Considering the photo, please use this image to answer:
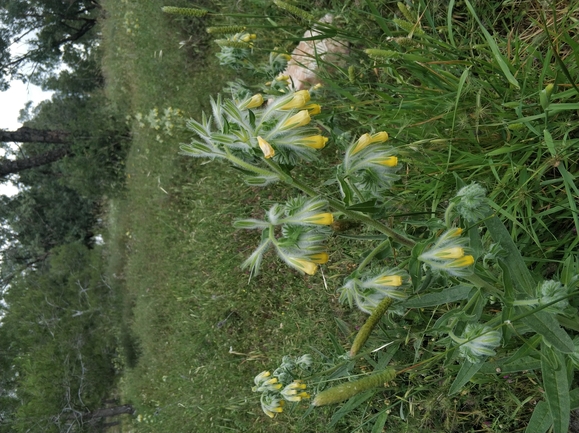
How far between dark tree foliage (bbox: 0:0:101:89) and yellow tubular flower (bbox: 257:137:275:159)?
13.1 meters

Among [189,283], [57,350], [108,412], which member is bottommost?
[108,412]

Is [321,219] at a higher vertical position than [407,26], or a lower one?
lower

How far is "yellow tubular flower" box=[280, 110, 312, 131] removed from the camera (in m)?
1.29

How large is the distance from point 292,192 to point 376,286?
2.48 meters

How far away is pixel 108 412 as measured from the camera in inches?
401

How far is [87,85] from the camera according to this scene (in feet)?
47.6

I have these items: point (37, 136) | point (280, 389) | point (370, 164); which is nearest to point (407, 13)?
point (370, 164)

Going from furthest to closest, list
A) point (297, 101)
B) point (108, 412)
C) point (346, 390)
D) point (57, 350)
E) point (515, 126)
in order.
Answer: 1. point (57, 350)
2. point (108, 412)
3. point (515, 126)
4. point (297, 101)
5. point (346, 390)

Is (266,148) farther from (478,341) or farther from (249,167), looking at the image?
(478,341)

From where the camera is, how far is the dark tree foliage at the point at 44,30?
11750 mm

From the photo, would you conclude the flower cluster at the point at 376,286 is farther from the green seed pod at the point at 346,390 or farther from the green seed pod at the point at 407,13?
the green seed pod at the point at 407,13

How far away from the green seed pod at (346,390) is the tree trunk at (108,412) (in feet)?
31.6

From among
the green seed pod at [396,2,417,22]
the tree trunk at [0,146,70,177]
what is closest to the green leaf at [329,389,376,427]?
the green seed pod at [396,2,417,22]

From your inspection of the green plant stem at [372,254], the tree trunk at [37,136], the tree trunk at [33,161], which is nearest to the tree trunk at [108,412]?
the tree trunk at [33,161]
